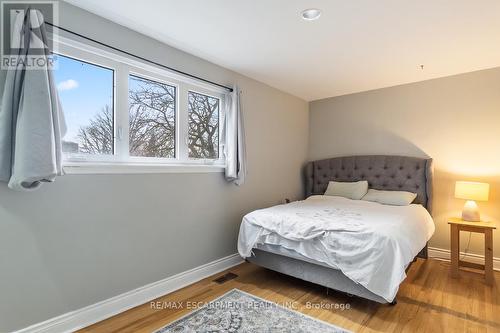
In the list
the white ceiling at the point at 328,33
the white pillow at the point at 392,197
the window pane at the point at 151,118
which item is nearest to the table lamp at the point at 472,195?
the white pillow at the point at 392,197

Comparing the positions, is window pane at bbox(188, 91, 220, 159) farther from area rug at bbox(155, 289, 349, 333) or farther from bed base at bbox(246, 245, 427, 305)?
area rug at bbox(155, 289, 349, 333)

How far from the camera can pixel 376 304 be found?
7.68ft

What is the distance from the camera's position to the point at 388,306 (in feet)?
7.53

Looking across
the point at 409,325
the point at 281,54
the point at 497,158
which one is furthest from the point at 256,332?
the point at 497,158

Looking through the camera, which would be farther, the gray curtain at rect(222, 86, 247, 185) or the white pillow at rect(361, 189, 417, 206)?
the white pillow at rect(361, 189, 417, 206)

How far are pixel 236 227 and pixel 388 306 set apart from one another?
67.9 inches

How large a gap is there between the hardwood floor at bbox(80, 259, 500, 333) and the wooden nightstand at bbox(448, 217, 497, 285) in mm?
107

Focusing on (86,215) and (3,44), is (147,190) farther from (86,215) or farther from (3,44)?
(3,44)

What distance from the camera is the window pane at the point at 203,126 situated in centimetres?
290

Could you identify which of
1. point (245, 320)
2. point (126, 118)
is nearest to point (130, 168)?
point (126, 118)

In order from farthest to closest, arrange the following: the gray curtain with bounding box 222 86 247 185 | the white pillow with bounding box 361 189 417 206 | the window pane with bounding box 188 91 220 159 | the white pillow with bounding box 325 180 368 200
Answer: the white pillow with bounding box 325 180 368 200
the white pillow with bounding box 361 189 417 206
the gray curtain with bounding box 222 86 247 185
the window pane with bounding box 188 91 220 159

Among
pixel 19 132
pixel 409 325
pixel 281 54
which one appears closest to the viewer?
pixel 19 132

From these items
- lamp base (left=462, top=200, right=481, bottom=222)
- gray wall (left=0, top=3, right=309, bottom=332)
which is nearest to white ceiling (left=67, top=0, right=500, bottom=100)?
gray wall (left=0, top=3, right=309, bottom=332)

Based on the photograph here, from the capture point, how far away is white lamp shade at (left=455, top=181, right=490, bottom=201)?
2.87 meters
